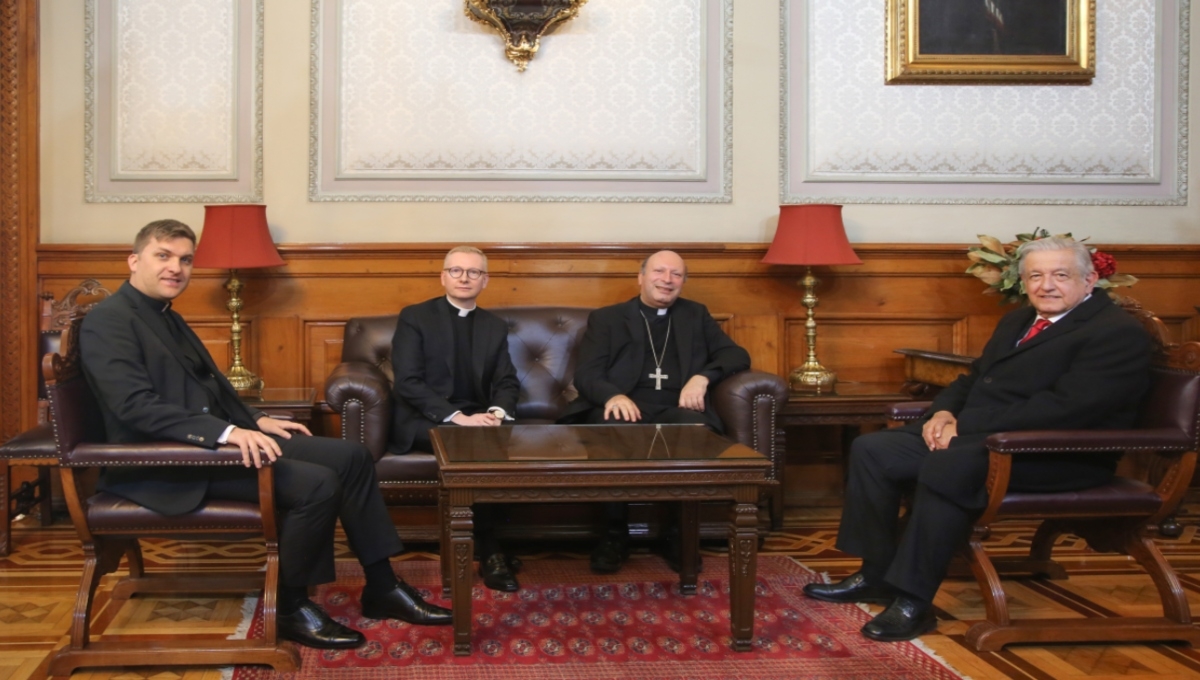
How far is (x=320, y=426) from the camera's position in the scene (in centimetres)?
481

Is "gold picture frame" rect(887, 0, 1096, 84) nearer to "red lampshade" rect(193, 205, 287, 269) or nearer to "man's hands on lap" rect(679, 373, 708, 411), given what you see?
"man's hands on lap" rect(679, 373, 708, 411)

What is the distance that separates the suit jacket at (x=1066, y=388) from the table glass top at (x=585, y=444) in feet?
2.08

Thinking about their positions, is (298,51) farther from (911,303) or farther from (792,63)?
(911,303)

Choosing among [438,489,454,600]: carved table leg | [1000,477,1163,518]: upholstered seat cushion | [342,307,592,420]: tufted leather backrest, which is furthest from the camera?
[342,307,592,420]: tufted leather backrest

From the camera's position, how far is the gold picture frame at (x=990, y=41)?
5148mm

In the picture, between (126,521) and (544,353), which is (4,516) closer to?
(126,521)

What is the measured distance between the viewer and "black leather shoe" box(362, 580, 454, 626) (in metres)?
3.32

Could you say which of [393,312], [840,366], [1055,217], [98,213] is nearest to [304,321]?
[393,312]

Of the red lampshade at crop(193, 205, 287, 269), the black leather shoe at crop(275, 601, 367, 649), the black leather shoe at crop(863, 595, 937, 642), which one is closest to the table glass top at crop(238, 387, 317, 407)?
the red lampshade at crop(193, 205, 287, 269)

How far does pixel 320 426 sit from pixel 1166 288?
4064 mm

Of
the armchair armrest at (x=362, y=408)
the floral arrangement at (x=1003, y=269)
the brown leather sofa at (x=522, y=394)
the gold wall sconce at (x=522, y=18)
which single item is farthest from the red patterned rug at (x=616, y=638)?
the gold wall sconce at (x=522, y=18)

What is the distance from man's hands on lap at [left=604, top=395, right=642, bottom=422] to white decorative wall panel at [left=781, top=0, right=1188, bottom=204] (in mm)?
1536

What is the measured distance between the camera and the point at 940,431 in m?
3.57

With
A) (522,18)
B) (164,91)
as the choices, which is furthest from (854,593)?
(164,91)
